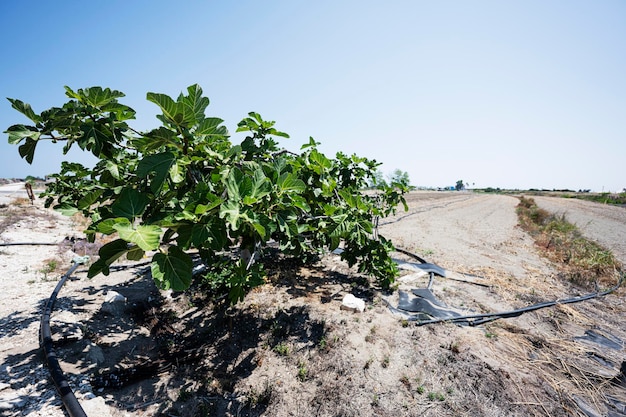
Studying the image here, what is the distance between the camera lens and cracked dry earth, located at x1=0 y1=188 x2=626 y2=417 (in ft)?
8.28

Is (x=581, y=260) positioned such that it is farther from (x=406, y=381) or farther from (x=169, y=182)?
(x=169, y=182)

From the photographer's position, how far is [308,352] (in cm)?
307

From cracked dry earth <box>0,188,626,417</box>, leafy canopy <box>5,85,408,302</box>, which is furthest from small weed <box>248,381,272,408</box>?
leafy canopy <box>5,85,408,302</box>

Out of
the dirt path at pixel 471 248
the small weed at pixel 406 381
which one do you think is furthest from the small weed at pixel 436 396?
the dirt path at pixel 471 248

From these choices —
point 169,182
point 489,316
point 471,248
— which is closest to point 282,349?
point 169,182

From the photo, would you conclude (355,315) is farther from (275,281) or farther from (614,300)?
(614,300)

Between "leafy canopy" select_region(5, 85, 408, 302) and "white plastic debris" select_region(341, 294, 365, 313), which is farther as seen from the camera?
"white plastic debris" select_region(341, 294, 365, 313)

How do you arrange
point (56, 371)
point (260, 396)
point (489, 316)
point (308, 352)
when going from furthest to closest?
point (489, 316) < point (308, 352) < point (260, 396) < point (56, 371)

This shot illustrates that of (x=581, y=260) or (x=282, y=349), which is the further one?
(x=581, y=260)

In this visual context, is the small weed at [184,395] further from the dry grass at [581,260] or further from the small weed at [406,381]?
the dry grass at [581,260]

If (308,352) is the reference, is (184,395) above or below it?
below

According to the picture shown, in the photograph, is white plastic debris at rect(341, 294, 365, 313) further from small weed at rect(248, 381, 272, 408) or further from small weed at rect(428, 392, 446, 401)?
small weed at rect(248, 381, 272, 408)

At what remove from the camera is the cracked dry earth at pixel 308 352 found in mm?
2523

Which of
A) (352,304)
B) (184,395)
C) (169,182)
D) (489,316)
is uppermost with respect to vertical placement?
(169,182)
